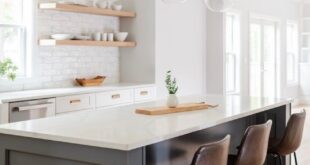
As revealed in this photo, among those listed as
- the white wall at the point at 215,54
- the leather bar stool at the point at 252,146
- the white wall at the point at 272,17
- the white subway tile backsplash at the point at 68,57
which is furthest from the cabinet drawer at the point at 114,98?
the white wall at the point at 272,17

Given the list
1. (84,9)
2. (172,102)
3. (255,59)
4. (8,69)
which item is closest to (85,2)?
(84,9)

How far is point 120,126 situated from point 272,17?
788 cm

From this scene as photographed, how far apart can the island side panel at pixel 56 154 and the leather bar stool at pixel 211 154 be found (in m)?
0.32

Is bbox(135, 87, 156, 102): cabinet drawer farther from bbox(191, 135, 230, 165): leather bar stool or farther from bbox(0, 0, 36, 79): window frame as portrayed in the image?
bbox(191, 135, 230, 165): leather bar stool

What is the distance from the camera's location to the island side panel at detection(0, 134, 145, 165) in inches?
82.6

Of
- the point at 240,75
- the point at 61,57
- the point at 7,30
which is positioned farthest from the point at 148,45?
the point at 240,75

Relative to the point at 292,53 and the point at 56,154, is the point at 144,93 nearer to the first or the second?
the point at 56,154

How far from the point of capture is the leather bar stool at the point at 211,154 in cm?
230

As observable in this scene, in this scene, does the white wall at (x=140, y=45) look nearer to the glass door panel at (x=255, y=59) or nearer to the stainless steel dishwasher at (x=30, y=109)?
the stainless steel dishwasher at (x=30, y=109)

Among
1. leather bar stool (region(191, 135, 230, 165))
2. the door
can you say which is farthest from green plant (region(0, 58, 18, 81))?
the door

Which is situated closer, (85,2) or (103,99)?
(103,99)

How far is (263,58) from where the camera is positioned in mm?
9516

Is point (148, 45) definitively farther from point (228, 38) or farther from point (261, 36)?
point (261, 36)

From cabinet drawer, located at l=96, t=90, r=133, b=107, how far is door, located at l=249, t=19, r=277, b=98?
409 centimetres
